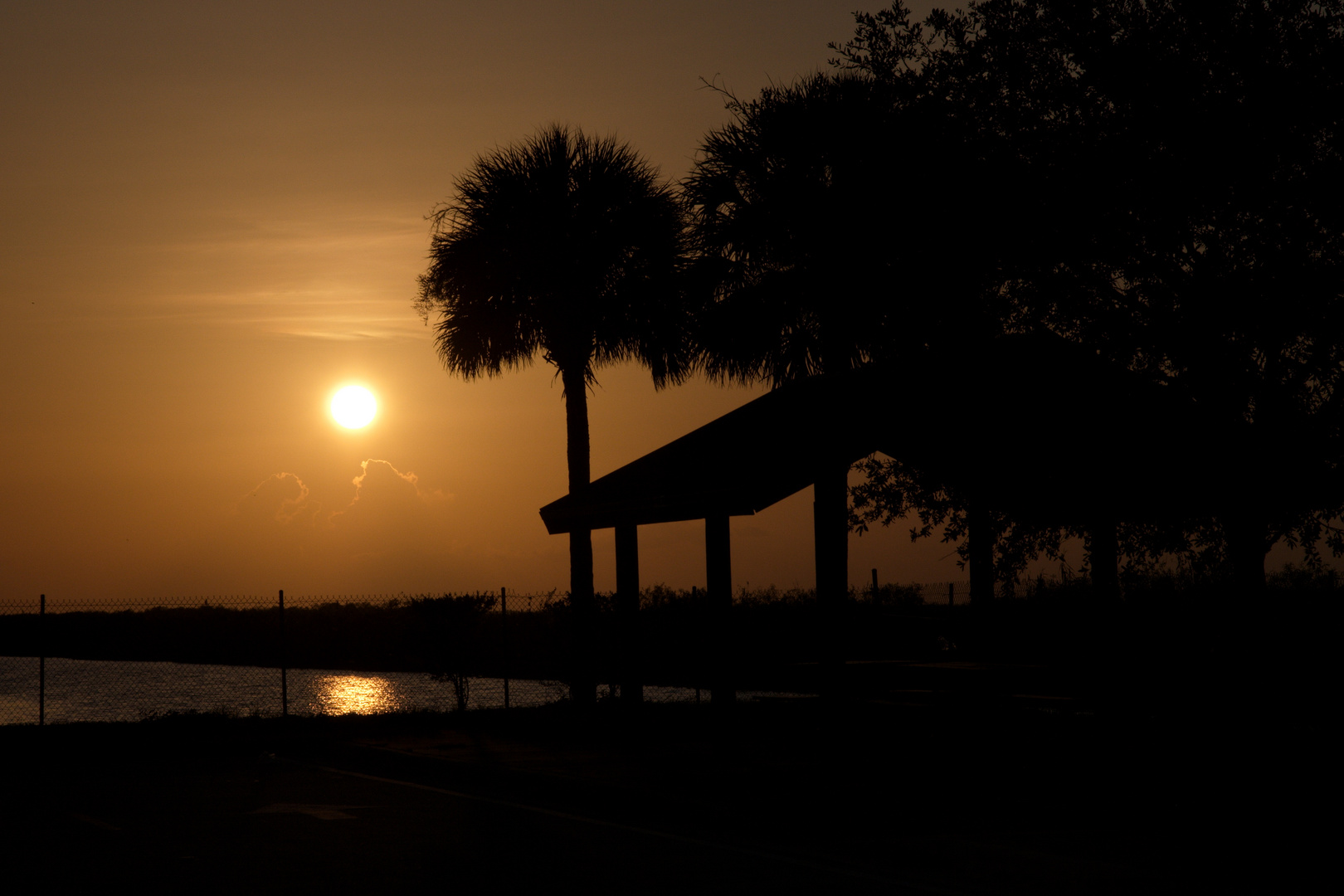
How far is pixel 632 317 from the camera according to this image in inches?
928

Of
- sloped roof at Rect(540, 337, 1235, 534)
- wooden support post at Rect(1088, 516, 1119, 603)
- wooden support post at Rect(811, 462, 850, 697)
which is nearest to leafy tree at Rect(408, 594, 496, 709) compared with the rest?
sloped roof at Rect(540, 337, 1235, 534)

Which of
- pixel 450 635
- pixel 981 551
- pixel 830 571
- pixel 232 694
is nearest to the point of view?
pixel 830 571

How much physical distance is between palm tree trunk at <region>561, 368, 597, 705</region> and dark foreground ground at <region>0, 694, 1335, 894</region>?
18.5ft

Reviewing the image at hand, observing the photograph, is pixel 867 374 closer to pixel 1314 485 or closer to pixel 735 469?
pixel 735 469

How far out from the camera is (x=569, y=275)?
2314cm

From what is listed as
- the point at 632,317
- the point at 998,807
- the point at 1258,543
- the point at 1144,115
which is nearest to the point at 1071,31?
the point at 1144,115

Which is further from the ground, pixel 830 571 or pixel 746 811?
pixel 830 571

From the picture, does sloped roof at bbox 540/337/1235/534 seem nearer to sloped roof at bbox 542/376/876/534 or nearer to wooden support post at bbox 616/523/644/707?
sloped roof at bbox 542/376/876/534

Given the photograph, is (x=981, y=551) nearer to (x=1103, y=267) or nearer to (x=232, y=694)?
(x=1103, y=267)

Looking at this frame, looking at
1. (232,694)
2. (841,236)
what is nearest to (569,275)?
(841,236)

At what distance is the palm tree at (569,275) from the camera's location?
75.3ft

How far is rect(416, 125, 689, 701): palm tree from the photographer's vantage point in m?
22.9

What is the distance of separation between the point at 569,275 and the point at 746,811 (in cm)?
1439

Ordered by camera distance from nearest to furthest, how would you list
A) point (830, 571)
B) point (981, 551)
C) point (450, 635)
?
point (830, 571) < point (981, 551) < point (450, 635)
